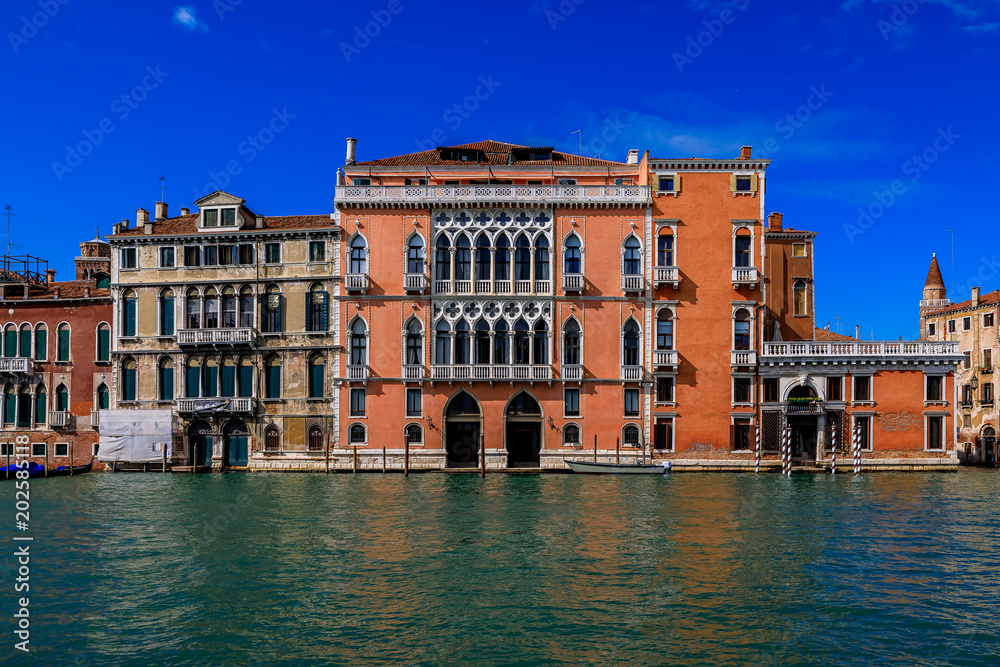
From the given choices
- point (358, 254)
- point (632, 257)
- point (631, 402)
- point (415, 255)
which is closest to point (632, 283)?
point (632, 257)

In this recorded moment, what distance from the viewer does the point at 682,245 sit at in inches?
1352

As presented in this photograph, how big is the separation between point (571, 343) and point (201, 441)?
644 inches

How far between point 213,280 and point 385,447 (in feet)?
33.6

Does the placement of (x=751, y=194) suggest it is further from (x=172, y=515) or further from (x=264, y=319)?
(x=172, y=515)

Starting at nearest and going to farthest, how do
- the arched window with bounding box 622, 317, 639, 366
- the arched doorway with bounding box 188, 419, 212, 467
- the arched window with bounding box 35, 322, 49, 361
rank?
1. the arched window with bounding box 622, 317, 639, 366
2. the arched doorway with bounding box 188, 419, 212, 467
3. the arched window with bounding box 35, 322, 49, 361

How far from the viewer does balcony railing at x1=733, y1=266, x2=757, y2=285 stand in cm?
3397

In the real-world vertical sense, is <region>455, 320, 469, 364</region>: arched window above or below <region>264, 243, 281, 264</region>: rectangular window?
below

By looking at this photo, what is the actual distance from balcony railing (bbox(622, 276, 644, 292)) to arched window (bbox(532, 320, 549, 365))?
367cm

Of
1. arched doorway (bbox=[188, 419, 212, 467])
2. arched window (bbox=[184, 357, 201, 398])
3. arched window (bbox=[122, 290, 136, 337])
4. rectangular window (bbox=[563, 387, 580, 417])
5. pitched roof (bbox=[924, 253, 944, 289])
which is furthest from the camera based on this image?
pitched roof (bbox=[924, 253, 944, 289])

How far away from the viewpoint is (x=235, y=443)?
34.6 metres

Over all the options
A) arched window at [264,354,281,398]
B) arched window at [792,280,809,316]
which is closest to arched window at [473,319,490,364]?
arched window at [264,354,281,398]

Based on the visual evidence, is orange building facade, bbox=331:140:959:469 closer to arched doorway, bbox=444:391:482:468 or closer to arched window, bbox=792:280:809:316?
arched doorway, bbox=444:391:482:468

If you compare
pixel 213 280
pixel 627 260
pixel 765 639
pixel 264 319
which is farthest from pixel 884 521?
pixel 213 280

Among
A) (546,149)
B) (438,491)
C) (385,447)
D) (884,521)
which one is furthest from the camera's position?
(546,149)
